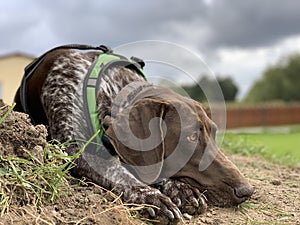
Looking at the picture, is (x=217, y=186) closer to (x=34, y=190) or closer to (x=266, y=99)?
(x=34, y=190)

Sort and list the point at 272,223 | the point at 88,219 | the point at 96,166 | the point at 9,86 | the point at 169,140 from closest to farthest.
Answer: the point at 88,219 < the point at 272,223 < the point at 169,140 < the point at 96,166 < the point at 9,86

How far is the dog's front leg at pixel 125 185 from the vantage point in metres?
3.09

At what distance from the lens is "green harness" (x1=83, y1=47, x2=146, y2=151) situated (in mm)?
3795

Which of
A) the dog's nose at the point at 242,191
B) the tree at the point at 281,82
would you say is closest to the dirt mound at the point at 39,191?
the dog's nose at the point at 242,191

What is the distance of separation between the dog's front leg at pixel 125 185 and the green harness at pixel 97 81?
0.13m

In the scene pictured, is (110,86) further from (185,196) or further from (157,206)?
(157,206)

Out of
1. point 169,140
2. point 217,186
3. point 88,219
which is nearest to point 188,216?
point 217,186

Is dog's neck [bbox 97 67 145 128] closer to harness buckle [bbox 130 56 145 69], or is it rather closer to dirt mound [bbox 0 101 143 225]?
harness buckle [bbox 130 56 145 69]

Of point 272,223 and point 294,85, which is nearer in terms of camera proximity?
point 272,223

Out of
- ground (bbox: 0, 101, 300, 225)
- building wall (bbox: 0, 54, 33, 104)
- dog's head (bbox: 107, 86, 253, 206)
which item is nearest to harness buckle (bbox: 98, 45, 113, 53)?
dog's head (bbox: 107, 86, 253, 206)

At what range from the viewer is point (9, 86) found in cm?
2327

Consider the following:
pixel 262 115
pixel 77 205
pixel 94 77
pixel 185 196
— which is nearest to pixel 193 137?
pixel 185 196

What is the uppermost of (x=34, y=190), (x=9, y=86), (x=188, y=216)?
(x=34, y=190)

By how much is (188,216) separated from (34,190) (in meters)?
1.01
